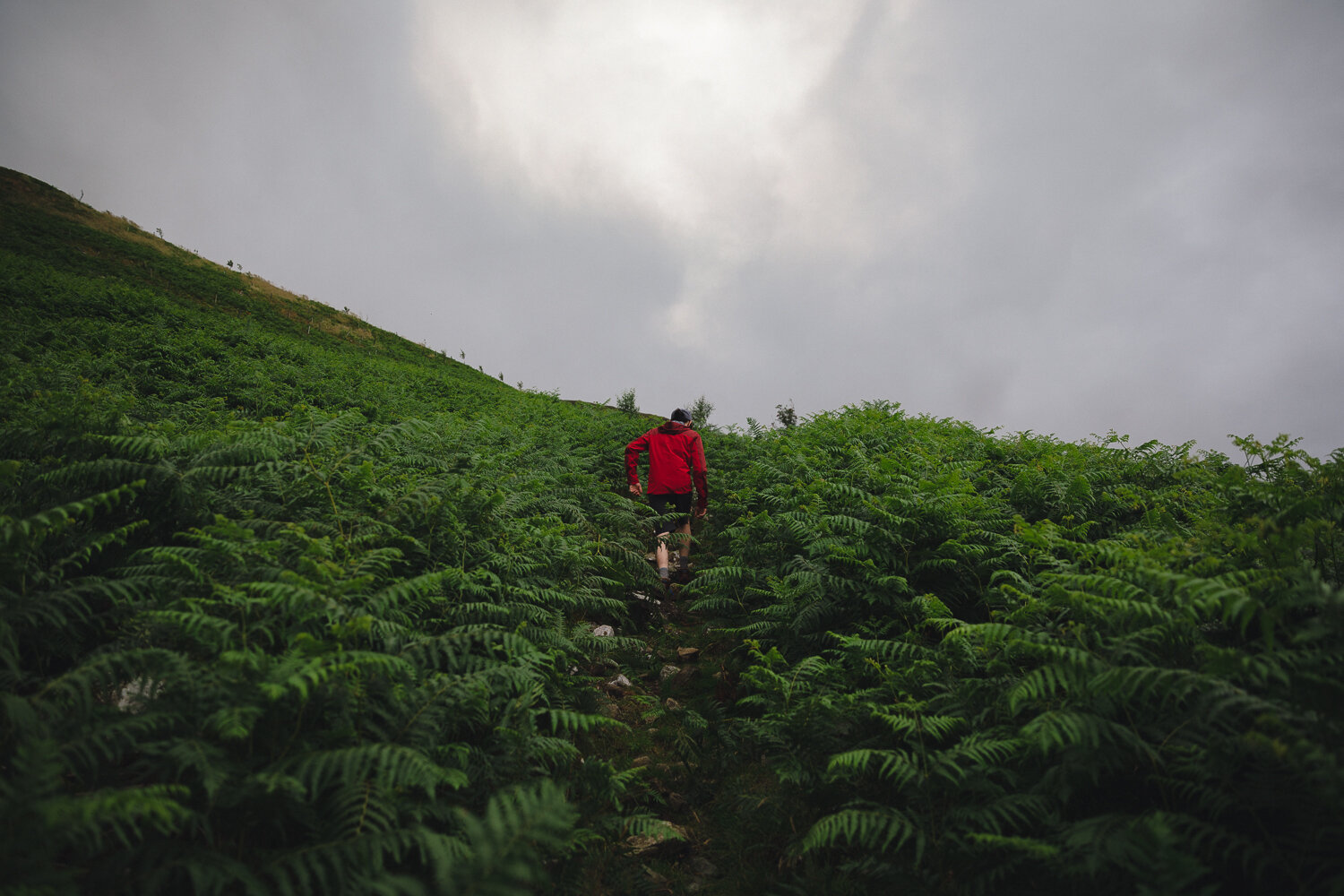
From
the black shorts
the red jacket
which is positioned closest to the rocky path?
the black shorts

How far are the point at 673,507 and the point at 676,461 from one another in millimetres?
737

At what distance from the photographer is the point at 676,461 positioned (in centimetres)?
848

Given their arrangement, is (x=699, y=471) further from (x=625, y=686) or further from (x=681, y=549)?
(x=625, y=686)

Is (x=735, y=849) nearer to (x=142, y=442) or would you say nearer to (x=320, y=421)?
(x=142, y=442)

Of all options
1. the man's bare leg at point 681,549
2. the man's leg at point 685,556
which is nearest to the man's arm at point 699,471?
the man's bare leg at point 681,549

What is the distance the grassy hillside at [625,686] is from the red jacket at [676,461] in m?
2.37

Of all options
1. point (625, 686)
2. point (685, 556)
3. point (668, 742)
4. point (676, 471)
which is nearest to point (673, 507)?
point (676, 471)

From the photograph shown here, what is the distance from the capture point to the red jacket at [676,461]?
8422 mm

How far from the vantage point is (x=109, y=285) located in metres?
17.8

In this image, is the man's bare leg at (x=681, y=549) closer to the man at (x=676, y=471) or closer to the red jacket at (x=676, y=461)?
the man at (x=676, y=471)

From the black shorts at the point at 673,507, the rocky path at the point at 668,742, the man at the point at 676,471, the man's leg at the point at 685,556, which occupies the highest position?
the man at the point at 676,471

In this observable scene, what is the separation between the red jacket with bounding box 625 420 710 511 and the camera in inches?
332

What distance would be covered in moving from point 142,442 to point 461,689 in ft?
10.4

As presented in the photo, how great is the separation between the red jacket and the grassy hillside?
2.37 metres
